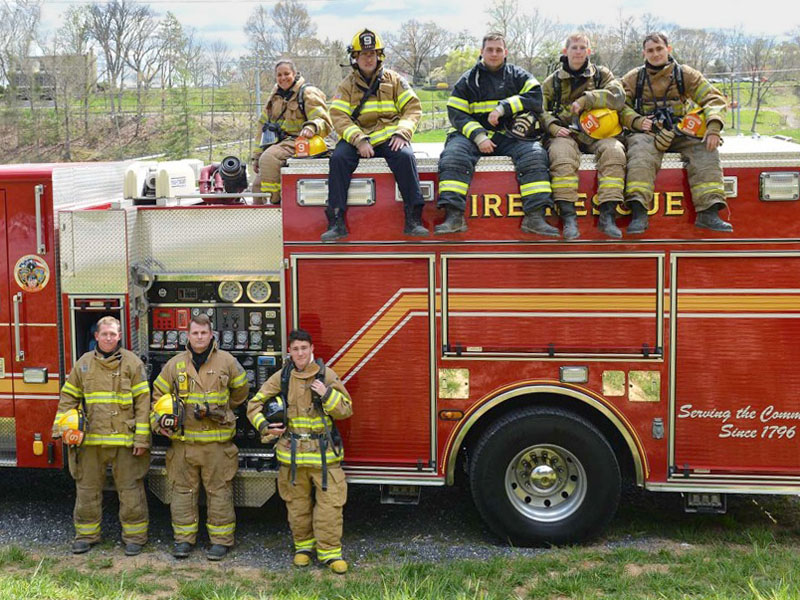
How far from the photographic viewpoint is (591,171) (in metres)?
6.03

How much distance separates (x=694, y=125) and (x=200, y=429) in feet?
12.7

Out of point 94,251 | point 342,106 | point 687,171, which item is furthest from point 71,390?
point 687,171

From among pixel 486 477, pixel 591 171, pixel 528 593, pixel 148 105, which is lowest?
pixel 528 593

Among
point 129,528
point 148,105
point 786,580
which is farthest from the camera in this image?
point 148,105

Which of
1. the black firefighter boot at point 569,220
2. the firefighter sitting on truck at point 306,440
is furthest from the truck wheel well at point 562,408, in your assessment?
the black firefighter boot at point 569,220

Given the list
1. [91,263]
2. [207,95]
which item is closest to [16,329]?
[91,263]

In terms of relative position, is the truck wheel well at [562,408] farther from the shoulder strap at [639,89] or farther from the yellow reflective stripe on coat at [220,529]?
the shoulder strap at [639,89]

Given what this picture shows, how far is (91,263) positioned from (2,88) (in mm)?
44955

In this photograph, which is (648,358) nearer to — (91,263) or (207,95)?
(91,263)

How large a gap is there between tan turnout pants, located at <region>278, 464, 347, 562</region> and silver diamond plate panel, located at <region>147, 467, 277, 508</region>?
313mm

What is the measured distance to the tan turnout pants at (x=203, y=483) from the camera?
6.31m

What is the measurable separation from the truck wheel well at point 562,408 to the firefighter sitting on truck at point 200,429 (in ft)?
5.45

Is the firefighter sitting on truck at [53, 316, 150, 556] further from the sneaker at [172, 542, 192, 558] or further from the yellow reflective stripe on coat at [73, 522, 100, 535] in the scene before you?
the sneaker at [172, 542, 192, 558]

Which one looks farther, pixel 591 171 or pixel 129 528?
pixel 129 528
